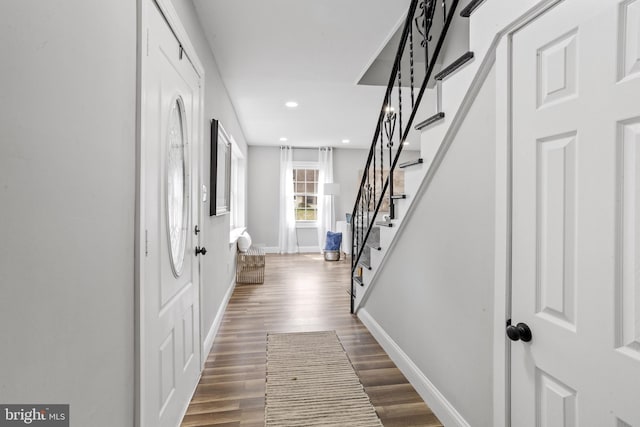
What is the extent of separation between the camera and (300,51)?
9.48 ft

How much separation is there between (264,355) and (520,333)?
6.64 feet

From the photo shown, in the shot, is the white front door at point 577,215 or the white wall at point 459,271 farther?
the white wall at point 459,271

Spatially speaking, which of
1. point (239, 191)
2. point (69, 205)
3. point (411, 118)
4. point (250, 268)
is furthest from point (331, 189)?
point (69, 205)

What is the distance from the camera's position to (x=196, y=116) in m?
2.22

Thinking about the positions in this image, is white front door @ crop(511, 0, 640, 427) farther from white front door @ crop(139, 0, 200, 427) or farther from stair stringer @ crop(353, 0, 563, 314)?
white front door @ crop(139, 0, 200, 427)

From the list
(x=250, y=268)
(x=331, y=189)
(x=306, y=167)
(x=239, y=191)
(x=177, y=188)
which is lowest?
(x=250, y=268)

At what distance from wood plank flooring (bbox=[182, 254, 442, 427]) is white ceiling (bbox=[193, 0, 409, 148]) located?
2.55m

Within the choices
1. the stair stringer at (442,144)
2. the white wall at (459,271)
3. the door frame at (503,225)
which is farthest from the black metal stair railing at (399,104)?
the door frame at (503,225)

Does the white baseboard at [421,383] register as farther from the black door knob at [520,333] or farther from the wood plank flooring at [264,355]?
the black door knob at [520,333]

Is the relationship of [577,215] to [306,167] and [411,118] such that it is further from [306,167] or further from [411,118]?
[306,167]

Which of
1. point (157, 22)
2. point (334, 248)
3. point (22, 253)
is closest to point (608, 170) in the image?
point (22, 253)

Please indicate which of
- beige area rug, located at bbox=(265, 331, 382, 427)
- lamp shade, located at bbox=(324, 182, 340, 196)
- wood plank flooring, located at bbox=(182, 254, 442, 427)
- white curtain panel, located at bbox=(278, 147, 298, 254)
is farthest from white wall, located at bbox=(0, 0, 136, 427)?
white curtain panel, located at bbox=(278, 147, 298, 254)

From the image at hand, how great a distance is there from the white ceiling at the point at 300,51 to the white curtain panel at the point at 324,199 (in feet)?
9.67

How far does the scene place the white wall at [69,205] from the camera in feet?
2.19
